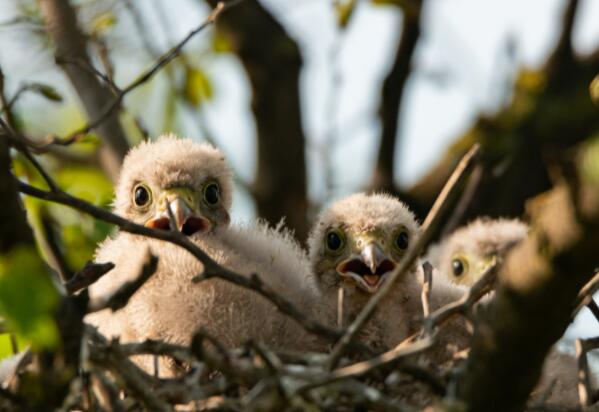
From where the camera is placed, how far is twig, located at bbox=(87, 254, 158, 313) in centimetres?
269

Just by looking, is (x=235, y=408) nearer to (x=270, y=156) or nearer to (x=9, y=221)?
(x=9, y=221)

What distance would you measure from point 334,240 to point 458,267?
176 cm

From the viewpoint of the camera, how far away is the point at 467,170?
2.78m

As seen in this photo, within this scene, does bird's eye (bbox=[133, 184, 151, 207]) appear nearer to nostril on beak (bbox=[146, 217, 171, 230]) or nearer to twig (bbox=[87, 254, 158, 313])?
nostril on beak (bbox=[146, 217, 171, 230])

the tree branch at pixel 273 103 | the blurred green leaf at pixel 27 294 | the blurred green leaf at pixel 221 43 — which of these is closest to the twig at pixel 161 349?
the blurred green leaf at pixel 27 294

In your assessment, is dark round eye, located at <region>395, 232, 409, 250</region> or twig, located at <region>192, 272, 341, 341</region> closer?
twig, located at <region>192, 272, 341, 341</region>

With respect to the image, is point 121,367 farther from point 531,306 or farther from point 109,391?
point 531,306

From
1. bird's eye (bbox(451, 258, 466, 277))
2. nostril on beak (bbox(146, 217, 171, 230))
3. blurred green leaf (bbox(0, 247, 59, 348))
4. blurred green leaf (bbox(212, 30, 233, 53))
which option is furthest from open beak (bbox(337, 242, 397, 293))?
blurred green leaf (bbox(212, 30, 233, 53))

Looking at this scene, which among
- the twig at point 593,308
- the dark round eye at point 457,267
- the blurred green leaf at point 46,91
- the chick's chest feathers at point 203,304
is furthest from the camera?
the dark round eye at point 457,267

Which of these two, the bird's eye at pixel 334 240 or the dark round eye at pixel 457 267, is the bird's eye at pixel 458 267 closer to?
the dark round eye at pixel 457 267

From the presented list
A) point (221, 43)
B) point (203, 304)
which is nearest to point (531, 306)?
point (203, 304)

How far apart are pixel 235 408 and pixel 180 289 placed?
3.02 feet

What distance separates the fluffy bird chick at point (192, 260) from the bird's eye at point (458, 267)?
163cm

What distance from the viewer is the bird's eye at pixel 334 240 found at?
4344 mm
